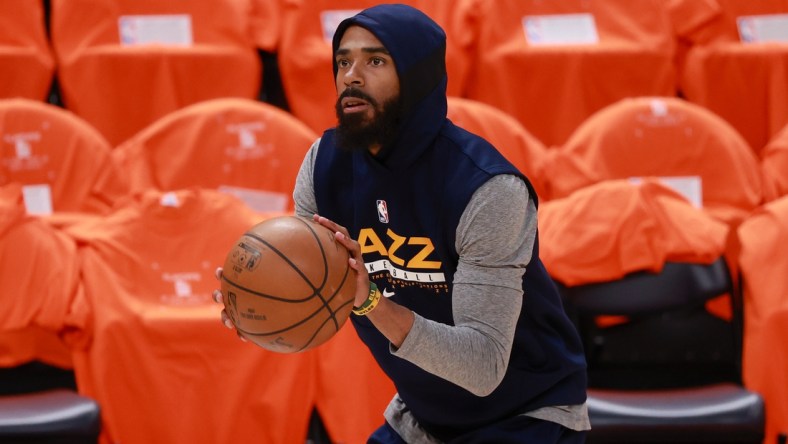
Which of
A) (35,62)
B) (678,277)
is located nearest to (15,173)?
(35,62)

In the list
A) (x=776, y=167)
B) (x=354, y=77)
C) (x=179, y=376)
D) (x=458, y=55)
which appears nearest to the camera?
(x=354, y=77)

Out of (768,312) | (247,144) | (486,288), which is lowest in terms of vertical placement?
(768,312)

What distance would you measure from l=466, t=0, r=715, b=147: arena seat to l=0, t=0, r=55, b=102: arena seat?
5.40ft

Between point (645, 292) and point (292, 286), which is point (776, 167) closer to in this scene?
point (645, 292)

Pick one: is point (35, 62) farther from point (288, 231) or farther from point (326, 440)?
point (288, 231)

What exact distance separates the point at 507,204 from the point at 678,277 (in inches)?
62.8

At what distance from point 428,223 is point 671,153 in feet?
6.93

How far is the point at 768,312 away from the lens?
2.94 metres

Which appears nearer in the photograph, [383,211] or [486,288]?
[486,288]

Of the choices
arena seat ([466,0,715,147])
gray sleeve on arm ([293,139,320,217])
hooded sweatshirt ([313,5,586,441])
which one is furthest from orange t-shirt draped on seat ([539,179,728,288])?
gray sleeve on arm ([293,139,320,217])

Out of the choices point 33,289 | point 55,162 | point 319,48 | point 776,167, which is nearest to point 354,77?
point 33,289

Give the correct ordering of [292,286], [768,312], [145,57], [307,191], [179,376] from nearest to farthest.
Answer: [292,286] < [307,191] < [179,376] < [768,312] < [145,57]

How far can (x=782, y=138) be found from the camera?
148 inches

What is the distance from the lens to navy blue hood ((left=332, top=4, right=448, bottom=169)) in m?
1.65
